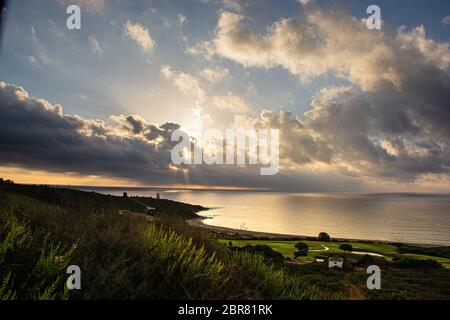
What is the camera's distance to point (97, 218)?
8.98 metres

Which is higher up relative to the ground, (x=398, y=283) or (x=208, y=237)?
(x=208, y=237)

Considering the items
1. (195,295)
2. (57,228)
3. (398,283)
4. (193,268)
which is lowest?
(398,283)

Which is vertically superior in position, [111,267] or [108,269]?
[111,267]

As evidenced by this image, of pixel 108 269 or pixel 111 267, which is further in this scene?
pixel 108 269
